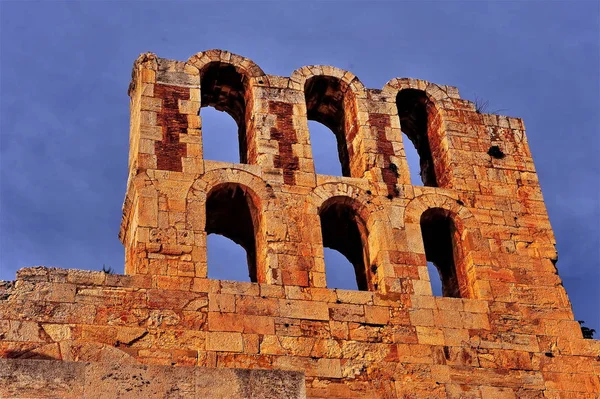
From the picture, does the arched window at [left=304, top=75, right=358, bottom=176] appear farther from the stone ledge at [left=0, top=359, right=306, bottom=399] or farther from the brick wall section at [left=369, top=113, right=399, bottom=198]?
the stone ledge at [left=0, top=359, right=306, bottom=399]

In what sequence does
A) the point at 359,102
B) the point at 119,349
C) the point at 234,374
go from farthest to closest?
the point at 359,102
the point at 119,349
the point at 234,374

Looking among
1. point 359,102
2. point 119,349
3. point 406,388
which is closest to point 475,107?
point 359,102

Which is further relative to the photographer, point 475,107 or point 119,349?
point 475,107

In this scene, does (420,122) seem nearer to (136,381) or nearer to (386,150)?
(386,150)

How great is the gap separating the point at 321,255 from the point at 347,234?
215cm

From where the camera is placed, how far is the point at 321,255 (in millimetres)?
14133

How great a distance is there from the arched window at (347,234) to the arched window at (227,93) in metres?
1.93

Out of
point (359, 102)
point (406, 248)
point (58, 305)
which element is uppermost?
point (359, 102)

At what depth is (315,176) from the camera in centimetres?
1511

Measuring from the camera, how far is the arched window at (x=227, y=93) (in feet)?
53.6

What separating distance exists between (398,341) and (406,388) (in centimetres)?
77

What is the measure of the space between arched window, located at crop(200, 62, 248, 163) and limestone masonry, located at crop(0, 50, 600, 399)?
0.11 ft

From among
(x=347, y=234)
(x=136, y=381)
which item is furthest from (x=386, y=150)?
(x=136, y=381)

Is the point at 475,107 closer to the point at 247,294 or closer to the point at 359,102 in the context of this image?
the point at 359,102
